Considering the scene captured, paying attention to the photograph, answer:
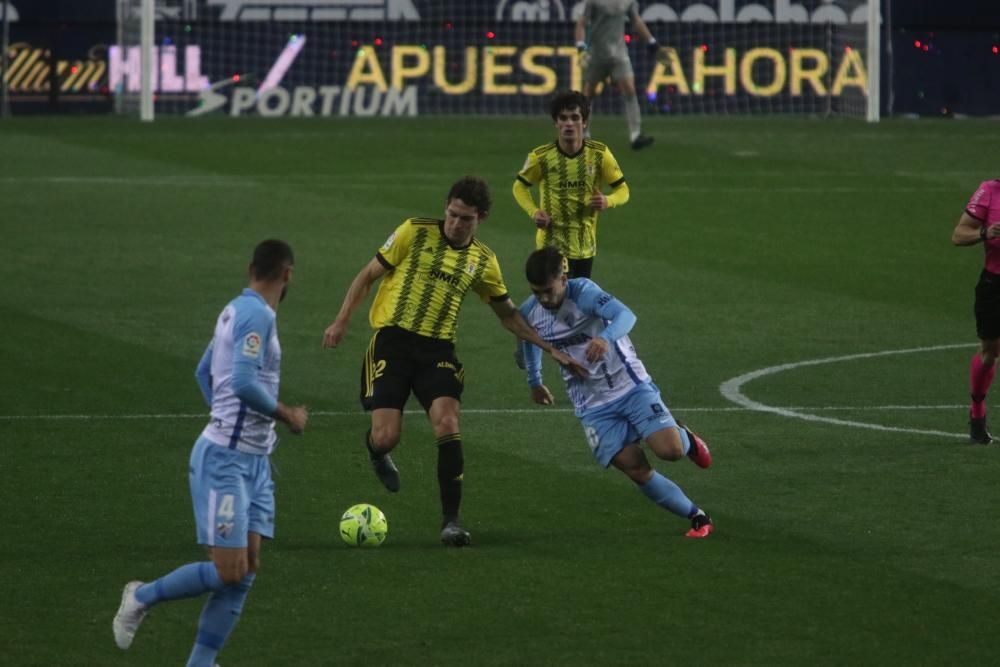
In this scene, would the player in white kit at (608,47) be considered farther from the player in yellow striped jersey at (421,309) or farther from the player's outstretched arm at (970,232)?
the player in yellow striped jersey at (421,309)

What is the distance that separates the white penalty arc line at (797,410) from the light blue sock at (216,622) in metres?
6.40

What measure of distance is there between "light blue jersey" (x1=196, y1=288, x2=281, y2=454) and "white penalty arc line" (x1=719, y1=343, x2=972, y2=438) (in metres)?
6.26

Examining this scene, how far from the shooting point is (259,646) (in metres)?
8.16

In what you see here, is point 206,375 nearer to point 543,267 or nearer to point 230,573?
point 230,573

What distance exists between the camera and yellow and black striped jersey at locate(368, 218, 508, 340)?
10.4 meters

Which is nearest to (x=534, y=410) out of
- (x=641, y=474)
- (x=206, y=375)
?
(x=641, y=474)

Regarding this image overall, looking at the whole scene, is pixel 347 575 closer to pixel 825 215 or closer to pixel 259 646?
pixel 259 646

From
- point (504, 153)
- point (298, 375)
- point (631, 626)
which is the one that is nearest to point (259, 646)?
point (631, 626)

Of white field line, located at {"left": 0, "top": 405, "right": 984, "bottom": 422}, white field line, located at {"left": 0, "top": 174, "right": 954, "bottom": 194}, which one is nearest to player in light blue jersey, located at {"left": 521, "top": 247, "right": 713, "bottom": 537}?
white field line, located at {"left": 0, "top": 405, "right": 984, "bottom": 422}

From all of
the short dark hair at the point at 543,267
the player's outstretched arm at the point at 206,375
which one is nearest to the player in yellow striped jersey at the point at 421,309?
the short dark hair at the point at 543,267

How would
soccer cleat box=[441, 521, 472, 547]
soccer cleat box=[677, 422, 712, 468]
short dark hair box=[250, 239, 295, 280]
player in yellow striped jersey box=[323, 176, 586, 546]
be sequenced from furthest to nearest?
soccer cleat box=[677, 422, 712, 468] → player in yellow striped jersey box=[323, 176, 586, 546] → soccer cleat box=[441, 521, 472, 547] → short dark hair box=[250, 239, 295, 280]

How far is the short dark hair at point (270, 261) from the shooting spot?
7.62 meters

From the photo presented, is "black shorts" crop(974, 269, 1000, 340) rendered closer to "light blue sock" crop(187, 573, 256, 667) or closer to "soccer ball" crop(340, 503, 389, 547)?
"soccer ball" crop(340, 503, 389, 547)

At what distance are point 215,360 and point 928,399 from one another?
764 centimetres
